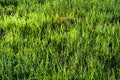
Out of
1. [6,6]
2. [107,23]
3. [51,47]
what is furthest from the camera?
[6,6]

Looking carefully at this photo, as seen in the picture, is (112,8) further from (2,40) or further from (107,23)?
(2,40)

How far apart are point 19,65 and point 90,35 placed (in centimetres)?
112

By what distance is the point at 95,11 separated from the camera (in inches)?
181

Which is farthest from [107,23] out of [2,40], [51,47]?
[2,40]

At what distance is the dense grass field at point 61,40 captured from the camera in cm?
295

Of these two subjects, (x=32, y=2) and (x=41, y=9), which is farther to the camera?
(x=32, y=2)

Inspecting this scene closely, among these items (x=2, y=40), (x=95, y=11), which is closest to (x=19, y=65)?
(x=2, y=40)

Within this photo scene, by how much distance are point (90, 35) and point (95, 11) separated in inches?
38.4

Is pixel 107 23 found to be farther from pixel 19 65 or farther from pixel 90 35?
pixel 19 65

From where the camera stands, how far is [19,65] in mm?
3035

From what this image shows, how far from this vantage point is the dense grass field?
2947 mm

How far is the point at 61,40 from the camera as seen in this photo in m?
3.66

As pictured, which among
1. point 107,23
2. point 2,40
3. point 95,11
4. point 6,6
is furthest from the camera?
point 6,6

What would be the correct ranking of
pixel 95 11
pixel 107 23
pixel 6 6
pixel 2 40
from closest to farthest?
pixel 2 40
pixel 107 23
pixel 95 11
pixel 6 6
